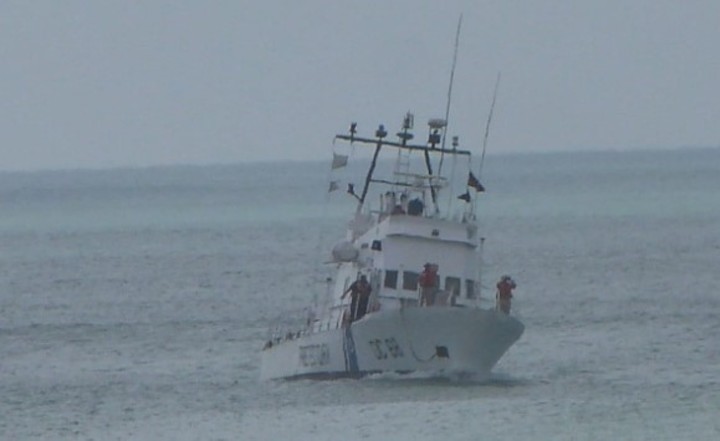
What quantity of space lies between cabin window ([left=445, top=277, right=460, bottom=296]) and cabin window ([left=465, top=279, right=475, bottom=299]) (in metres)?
0.21

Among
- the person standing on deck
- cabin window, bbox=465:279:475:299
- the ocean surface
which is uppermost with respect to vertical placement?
cabin window, bbox=465:279:475:299

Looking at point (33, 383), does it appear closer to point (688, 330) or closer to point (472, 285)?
point (472, 285)

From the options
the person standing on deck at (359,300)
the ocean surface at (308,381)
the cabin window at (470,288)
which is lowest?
the ocean surface at (308,381)

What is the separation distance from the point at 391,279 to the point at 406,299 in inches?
23.7

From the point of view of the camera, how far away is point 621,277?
96625 mm

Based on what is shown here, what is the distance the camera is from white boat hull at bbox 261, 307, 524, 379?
57.2m

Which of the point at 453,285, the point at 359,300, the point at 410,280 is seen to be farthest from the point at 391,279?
the point at 453,285

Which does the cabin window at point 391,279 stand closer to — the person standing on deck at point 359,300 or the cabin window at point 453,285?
the person standing on deck at point 359,300

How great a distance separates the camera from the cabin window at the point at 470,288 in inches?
2328

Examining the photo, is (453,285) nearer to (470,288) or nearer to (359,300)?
(470,288)

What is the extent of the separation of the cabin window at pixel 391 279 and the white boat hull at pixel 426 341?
1.51 m

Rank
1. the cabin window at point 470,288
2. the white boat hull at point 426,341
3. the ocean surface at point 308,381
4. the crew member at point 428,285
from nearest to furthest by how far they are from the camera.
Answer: the ocean surface at point 308,381, the white boat hull at point 426,341, the crew member at point 428,285, the cabin window at point 470,288

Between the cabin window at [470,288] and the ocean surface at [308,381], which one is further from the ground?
the cabin window at [470,288]

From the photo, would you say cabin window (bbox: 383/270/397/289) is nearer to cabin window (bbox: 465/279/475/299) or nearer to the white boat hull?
the white boat hull
